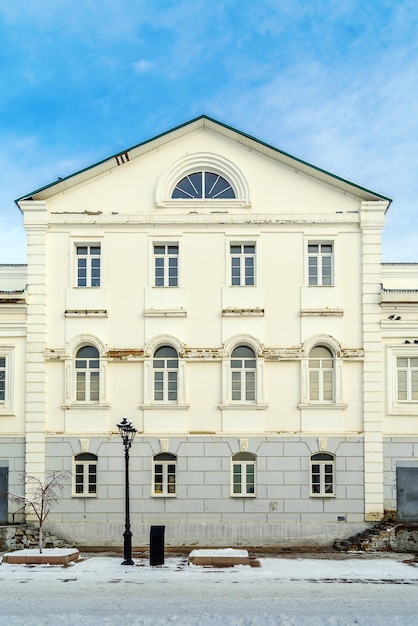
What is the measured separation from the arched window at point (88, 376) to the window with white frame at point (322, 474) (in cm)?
791

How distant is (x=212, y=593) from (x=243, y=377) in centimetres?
952

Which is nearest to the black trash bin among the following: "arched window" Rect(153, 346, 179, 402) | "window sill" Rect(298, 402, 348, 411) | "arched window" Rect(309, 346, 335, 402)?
"arched window" Rect(153, 346, 179, 402)

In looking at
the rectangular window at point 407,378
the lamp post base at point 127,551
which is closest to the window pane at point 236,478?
the lamp post base at point 127,551

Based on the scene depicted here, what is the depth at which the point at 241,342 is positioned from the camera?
2545cm

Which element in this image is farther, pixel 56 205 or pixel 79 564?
pixel 56 205

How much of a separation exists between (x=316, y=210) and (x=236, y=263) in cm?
341

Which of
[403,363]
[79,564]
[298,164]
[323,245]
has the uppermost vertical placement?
[298,164]

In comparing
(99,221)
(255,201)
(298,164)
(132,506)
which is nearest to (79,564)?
(132,506)

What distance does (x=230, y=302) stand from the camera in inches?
1009

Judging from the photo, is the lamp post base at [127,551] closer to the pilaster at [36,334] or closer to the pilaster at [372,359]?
the pilaster at [36,334]

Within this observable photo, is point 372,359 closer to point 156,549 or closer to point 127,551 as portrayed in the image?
point 156,549

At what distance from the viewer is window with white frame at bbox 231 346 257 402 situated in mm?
25453

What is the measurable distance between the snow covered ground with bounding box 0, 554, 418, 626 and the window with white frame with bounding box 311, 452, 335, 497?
333cm

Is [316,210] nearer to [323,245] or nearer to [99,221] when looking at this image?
[323,245]
